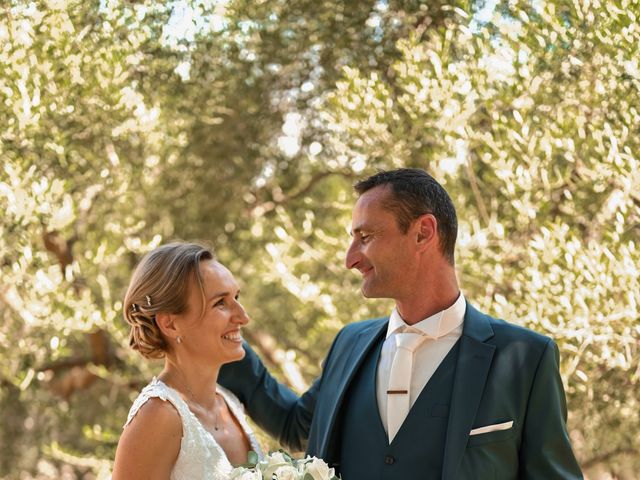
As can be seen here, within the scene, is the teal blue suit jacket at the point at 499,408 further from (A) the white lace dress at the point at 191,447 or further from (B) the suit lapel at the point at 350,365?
(A) the white lace dress at the point at 191,447

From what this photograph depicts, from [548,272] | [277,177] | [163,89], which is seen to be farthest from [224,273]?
[277,177]

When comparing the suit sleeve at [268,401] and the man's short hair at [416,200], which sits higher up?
the man's short hair at [416,200]

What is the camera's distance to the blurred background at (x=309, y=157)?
163 inches

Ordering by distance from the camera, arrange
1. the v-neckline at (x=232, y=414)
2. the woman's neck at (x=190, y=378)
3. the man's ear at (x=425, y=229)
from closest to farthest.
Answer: the v-neckline at (x=232, y=414)
the woman's neck at (x=190, y=378)
the man's ear at (x=425, y=229)

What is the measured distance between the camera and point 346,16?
511cm

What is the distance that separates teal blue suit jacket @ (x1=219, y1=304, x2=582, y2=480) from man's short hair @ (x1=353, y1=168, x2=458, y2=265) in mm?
278

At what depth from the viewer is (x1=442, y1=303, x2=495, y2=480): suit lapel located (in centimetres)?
261

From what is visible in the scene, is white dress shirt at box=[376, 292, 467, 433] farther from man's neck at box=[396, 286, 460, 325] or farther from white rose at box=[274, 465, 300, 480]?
white rose at box=[274, 465, 300, 480]

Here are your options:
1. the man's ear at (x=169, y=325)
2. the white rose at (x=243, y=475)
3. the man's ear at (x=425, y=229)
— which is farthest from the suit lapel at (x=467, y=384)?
the man's ear at (x=169, y=325)

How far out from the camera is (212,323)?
281 centimetres

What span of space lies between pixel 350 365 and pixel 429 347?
0.29 meters

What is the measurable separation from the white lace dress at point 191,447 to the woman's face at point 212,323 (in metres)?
0.16

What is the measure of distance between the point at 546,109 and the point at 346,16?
4.37 ft

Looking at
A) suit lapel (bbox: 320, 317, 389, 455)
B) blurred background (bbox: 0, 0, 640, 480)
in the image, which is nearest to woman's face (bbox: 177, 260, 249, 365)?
suit lapel (bbox: 320, 317, 389, 455)
